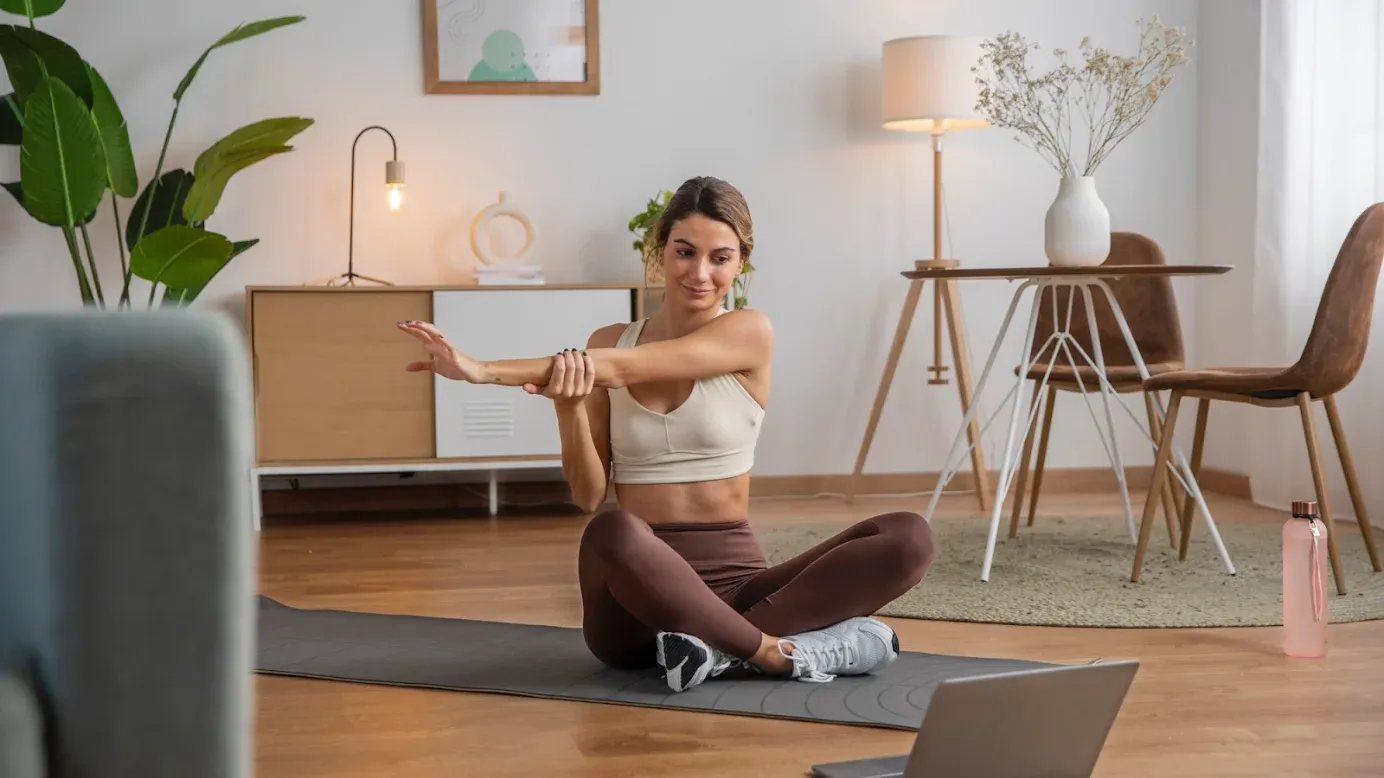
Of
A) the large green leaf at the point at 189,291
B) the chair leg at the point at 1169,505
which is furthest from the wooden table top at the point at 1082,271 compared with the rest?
the large green leaf at the point at 189,291

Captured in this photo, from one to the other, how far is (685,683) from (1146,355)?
2228mm

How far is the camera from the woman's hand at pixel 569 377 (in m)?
2.02

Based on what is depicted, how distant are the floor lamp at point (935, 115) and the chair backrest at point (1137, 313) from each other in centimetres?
58

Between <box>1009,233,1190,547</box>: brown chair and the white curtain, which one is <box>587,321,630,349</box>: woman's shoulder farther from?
the white curtain

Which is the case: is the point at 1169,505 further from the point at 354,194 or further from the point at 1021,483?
the point at 354,194

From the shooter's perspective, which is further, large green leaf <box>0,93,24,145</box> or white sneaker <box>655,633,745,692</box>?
large green leaf <box>0,93,24,145</box>

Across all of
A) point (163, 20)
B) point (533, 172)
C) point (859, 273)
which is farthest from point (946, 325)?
point (163, 20)

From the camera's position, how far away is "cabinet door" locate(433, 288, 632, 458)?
4.45 meters

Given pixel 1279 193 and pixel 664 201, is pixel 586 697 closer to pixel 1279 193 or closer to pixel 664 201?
pixel 664 201

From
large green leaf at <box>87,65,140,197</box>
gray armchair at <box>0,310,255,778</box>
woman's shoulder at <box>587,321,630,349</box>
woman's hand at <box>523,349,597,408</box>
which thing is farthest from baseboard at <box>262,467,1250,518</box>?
gray armchair at <box>0,310,255,778</box>

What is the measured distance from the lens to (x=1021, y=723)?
1.70 metres

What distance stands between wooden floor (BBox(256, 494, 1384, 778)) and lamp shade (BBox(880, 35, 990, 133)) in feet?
7.27

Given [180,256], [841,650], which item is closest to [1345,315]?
[841,650]

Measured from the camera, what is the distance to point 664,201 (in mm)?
4738
